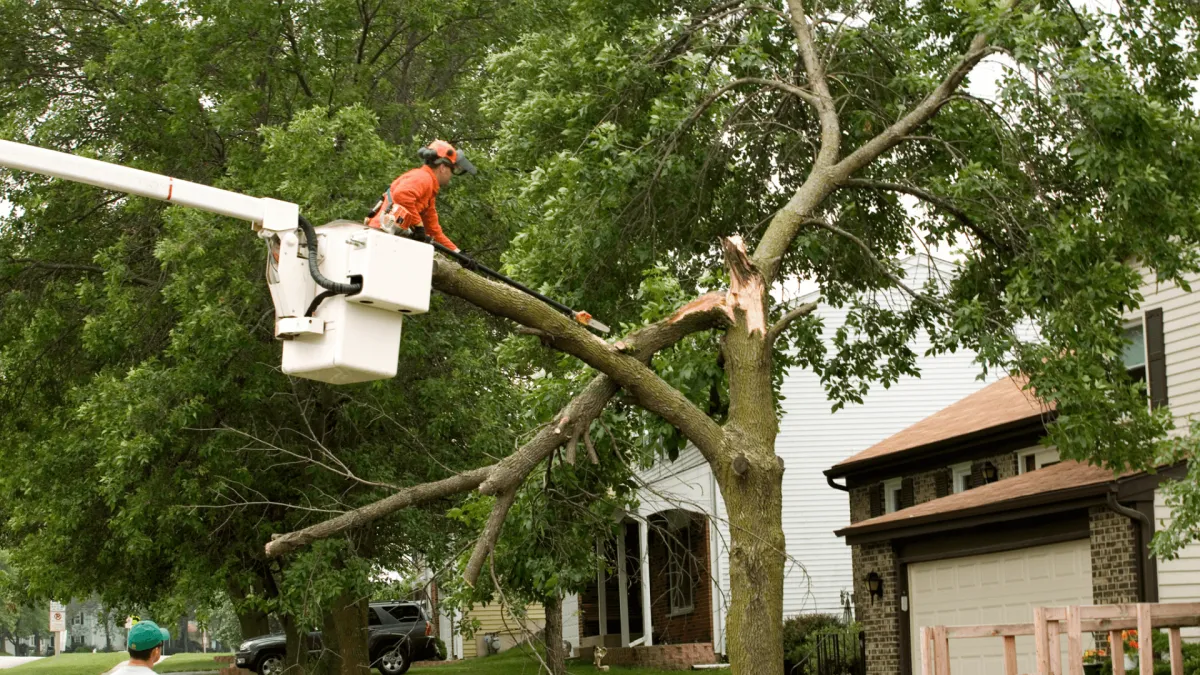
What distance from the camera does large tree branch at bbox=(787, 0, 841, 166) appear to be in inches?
477

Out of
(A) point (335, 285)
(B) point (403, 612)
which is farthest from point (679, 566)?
(B) point (403, 612)

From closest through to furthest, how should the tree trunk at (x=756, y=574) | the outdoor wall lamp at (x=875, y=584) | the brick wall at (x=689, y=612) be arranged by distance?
the tree trunk at (x=756, y=574) → the outdoor wall lamp at (x=875, y=584) → the brick wall at (x=689, y=612)

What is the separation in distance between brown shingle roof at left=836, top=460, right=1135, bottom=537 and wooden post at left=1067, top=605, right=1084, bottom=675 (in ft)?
18.2

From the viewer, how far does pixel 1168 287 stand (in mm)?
17000

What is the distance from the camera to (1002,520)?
18438mm

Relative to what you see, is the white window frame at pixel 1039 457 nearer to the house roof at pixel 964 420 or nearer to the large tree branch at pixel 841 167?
the house roof at pixel 964 420

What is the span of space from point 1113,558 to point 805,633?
922 cm

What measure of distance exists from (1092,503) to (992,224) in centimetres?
529

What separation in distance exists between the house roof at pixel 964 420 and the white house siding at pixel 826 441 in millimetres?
3555

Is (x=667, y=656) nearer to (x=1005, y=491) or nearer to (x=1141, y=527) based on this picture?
(x=1005, y=491)

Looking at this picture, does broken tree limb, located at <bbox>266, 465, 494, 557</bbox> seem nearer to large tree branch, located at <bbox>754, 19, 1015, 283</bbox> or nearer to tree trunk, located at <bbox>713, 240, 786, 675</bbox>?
tree trunk, located at <bbox>713, 240, 786, 675</bbox>

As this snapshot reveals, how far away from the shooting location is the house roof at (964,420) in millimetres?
20594

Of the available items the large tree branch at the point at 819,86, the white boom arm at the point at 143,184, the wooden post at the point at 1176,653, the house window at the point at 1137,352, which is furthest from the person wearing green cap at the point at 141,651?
the house window at the point at 1137,352

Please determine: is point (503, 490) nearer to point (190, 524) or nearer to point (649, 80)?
point (649, 80)
